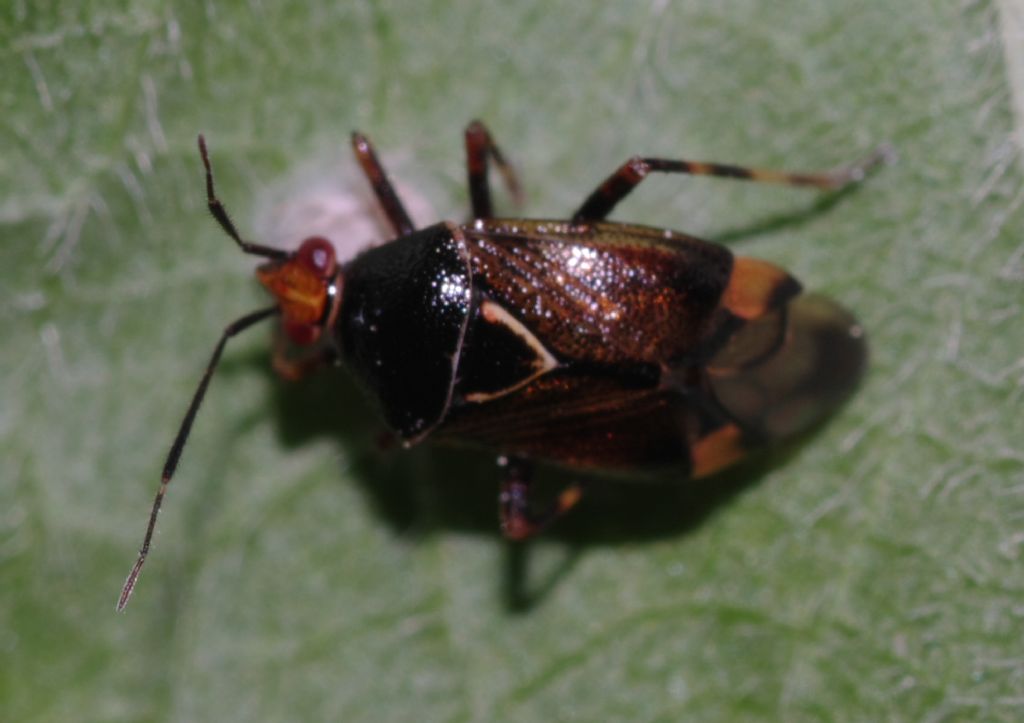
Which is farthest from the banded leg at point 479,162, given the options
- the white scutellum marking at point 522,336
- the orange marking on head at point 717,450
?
the orange marking on head at point 717,450

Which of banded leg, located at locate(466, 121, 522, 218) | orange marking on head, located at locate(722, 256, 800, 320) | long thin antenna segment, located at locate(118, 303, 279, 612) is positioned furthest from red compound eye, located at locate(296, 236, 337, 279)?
orange marking on head, located at locate(722, 256, 800, 320)

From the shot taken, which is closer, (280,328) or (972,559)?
(972,559)

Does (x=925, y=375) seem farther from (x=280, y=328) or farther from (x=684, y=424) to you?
(x=280, y=328)

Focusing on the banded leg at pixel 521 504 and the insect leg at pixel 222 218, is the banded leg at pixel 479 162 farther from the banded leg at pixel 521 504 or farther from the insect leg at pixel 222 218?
the banded leg at pixel 521 504

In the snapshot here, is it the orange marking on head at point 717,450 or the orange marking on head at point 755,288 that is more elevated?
the orange marking on head at point 755,288

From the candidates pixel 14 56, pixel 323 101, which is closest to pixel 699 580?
pixel 323 101

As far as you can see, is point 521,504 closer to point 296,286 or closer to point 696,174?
point 296,286

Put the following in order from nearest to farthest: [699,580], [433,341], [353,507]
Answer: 1. [433,341]
2. [699,580]
3. [353,507]
